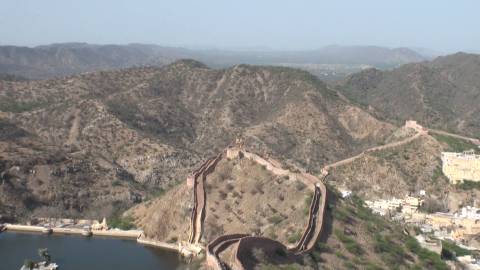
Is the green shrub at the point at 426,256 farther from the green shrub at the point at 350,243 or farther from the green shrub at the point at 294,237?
the green shrub at the point at 294,237

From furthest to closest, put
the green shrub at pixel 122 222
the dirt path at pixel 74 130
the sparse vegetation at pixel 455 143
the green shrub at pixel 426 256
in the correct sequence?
the dirt path at pixel 74 130
the sparse vegetation at pixel 455 143
the green shrub at pixel 122 222
the green shrub at pixel 426 256

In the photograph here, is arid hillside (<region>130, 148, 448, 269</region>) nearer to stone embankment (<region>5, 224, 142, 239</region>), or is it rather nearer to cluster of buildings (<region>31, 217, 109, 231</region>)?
stone embankment (<region>5, 224, 142, 239</region>)

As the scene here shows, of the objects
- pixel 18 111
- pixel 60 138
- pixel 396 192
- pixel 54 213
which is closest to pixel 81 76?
pixel 18 111

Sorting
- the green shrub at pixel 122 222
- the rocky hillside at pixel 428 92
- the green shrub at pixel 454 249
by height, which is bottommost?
the rocky hillside at pixel 428 92

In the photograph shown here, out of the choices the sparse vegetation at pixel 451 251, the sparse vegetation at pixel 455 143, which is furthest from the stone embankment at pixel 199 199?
the sparse vegetation at pixel 455 143

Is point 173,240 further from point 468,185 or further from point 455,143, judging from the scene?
point 455,143

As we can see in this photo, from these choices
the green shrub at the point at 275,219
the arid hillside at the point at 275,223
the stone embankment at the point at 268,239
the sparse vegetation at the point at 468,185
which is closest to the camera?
the stone embankment at the point at 268,239
